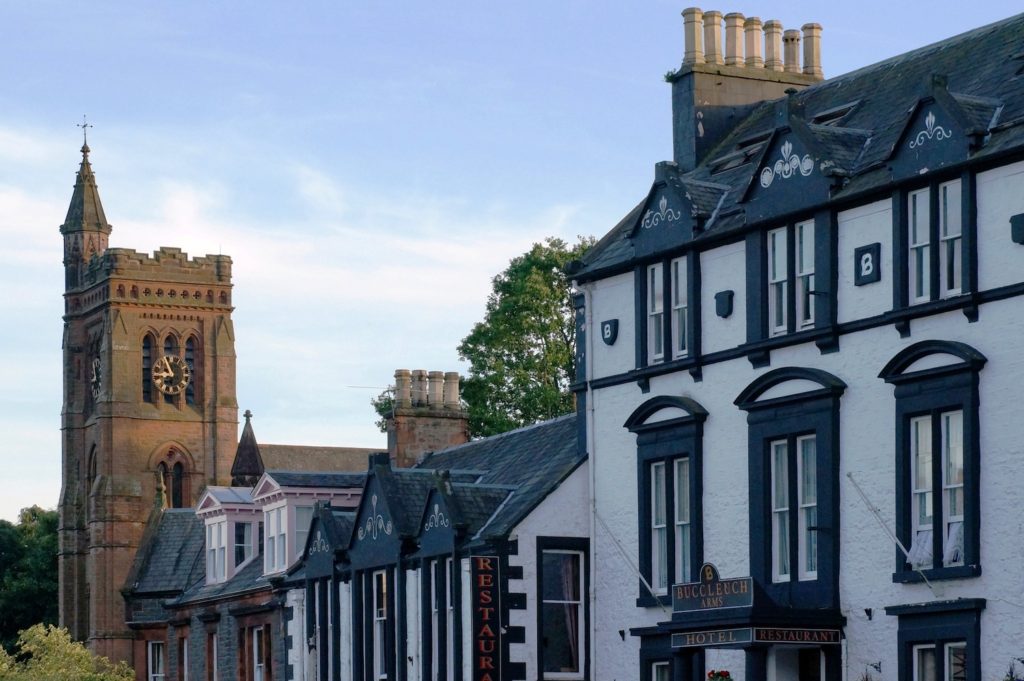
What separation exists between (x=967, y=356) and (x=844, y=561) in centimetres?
464

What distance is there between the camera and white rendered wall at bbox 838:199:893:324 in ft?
126

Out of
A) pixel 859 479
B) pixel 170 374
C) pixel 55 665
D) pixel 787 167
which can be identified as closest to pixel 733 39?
pixel 787 167

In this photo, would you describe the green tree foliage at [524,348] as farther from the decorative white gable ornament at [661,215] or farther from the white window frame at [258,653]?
the decorative white gable ornament at [661,215]

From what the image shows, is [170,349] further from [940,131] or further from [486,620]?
[940,131]

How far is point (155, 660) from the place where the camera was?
243ft

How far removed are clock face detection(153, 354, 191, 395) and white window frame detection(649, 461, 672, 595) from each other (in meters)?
119

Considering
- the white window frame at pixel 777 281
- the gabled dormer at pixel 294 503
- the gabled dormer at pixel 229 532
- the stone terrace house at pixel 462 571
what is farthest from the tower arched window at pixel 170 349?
the white window frame at pixel 777 281

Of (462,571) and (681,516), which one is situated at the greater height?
(681,516)

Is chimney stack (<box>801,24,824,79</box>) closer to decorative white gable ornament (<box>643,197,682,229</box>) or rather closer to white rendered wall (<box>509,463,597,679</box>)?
decorative white gable ornament (<box>643,197,682,229</box>)

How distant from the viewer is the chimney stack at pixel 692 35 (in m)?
50.8

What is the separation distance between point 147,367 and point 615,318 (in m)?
119

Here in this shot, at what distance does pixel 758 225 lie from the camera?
41375 mm

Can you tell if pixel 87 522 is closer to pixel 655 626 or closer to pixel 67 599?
pixel 67 599

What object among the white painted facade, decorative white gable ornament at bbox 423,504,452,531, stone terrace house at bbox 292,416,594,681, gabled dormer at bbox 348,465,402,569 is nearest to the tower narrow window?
stone terrace house at bbox 292,416,594,681
